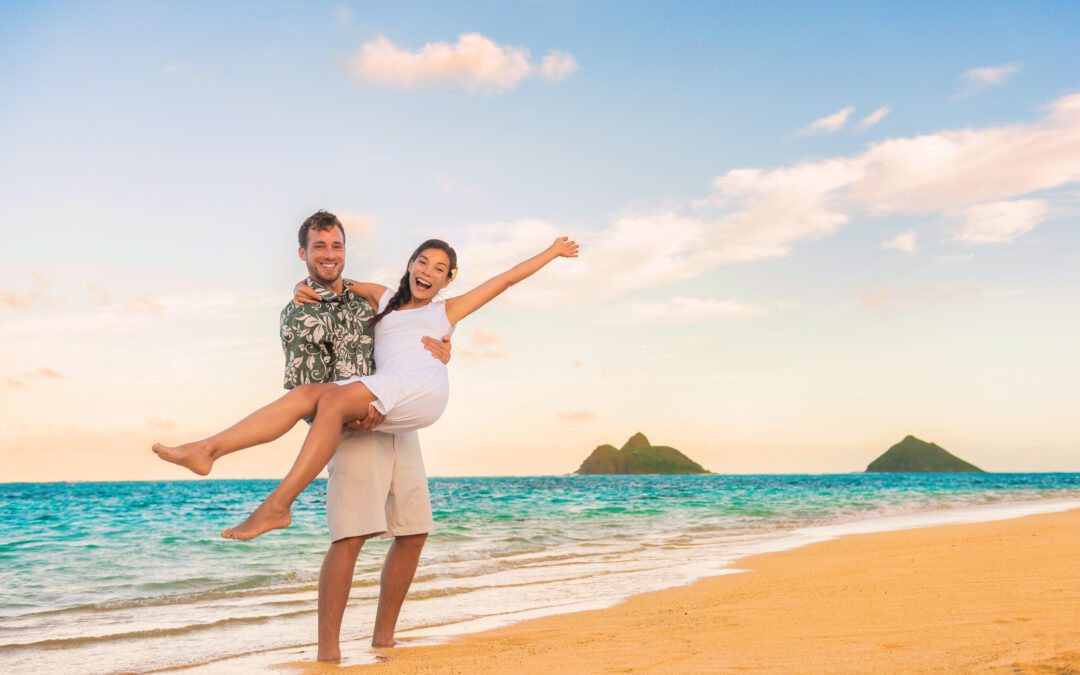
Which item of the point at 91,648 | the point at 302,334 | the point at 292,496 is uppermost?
the point at 302,334

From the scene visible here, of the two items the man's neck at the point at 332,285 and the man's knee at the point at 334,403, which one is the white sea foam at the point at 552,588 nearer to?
the man's knee at the point at 334,403

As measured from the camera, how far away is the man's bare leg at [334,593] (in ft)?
14.3

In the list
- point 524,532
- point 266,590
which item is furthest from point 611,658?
point 524,532

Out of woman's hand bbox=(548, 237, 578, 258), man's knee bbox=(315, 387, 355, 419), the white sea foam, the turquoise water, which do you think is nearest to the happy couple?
man's knee bbox=(315, 387, 355, 419)

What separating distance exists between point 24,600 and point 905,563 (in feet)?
24.8

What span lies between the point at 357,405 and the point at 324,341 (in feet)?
1.39

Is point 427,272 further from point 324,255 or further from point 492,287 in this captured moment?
point 324,255

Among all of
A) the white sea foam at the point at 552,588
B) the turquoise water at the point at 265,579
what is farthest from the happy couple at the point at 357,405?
the turquoise water at the point at 265,579

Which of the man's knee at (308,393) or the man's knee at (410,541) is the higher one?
the man's knee at (308,393)

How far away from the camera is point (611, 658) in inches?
156

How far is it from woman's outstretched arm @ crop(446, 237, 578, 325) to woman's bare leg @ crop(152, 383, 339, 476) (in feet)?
2.89

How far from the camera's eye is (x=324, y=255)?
4391 millimetres

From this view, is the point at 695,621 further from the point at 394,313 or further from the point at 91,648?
the point at 91,648

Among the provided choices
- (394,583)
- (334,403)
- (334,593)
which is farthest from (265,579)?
(334,403)
